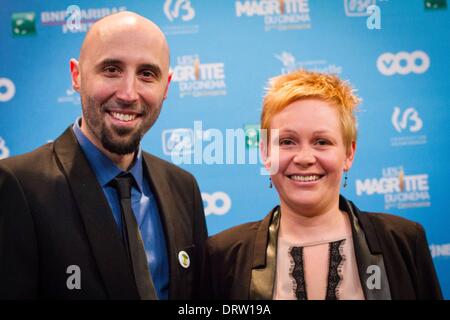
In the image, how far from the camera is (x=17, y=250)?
6.07 ft

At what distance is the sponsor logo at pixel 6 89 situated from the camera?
3.47m

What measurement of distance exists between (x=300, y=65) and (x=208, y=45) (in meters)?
0.60

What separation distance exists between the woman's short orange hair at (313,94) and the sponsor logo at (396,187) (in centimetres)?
151

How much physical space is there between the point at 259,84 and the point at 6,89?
64.0 inches

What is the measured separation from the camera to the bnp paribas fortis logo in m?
3.37

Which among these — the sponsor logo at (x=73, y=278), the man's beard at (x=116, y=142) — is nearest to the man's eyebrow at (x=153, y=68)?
the man's beard at (x=116, y=142)

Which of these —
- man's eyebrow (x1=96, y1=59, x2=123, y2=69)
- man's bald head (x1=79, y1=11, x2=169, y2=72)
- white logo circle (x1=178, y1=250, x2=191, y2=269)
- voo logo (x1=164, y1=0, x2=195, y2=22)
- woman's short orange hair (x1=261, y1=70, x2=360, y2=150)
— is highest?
voo logo (x1=164, y1=0, x2=195, y2=22)

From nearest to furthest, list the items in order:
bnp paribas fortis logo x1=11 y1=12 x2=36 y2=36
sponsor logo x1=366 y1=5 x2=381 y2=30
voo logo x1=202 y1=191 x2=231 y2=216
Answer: sponsor logo x1=366 y1=5 x2=381 y2=30 → bnp paribas fortis logo x1=11 y1=12 x2=36 y2=36 → voo logo x1=202 y1=191 x2=231 y2=216

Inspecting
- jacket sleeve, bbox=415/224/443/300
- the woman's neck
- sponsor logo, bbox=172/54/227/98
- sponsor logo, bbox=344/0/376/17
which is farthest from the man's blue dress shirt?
sponsor logo, bbox=344/0/376/17

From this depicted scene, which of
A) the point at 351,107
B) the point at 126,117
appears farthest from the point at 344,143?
the point at 126,117

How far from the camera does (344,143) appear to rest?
1996 mm

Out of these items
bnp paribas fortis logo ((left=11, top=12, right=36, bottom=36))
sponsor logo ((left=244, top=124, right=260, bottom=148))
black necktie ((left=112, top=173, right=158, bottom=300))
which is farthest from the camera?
bnp paribas fortis logo ((left=11, top=12, right=36, bottom=36))

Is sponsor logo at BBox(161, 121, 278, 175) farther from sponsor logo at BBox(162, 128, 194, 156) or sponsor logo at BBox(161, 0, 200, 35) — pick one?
sponsor logo at BBox(161, 0, 200, 35)

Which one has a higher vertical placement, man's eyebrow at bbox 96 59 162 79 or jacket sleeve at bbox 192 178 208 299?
man's eyebrow at bbox 96 59 162 79
